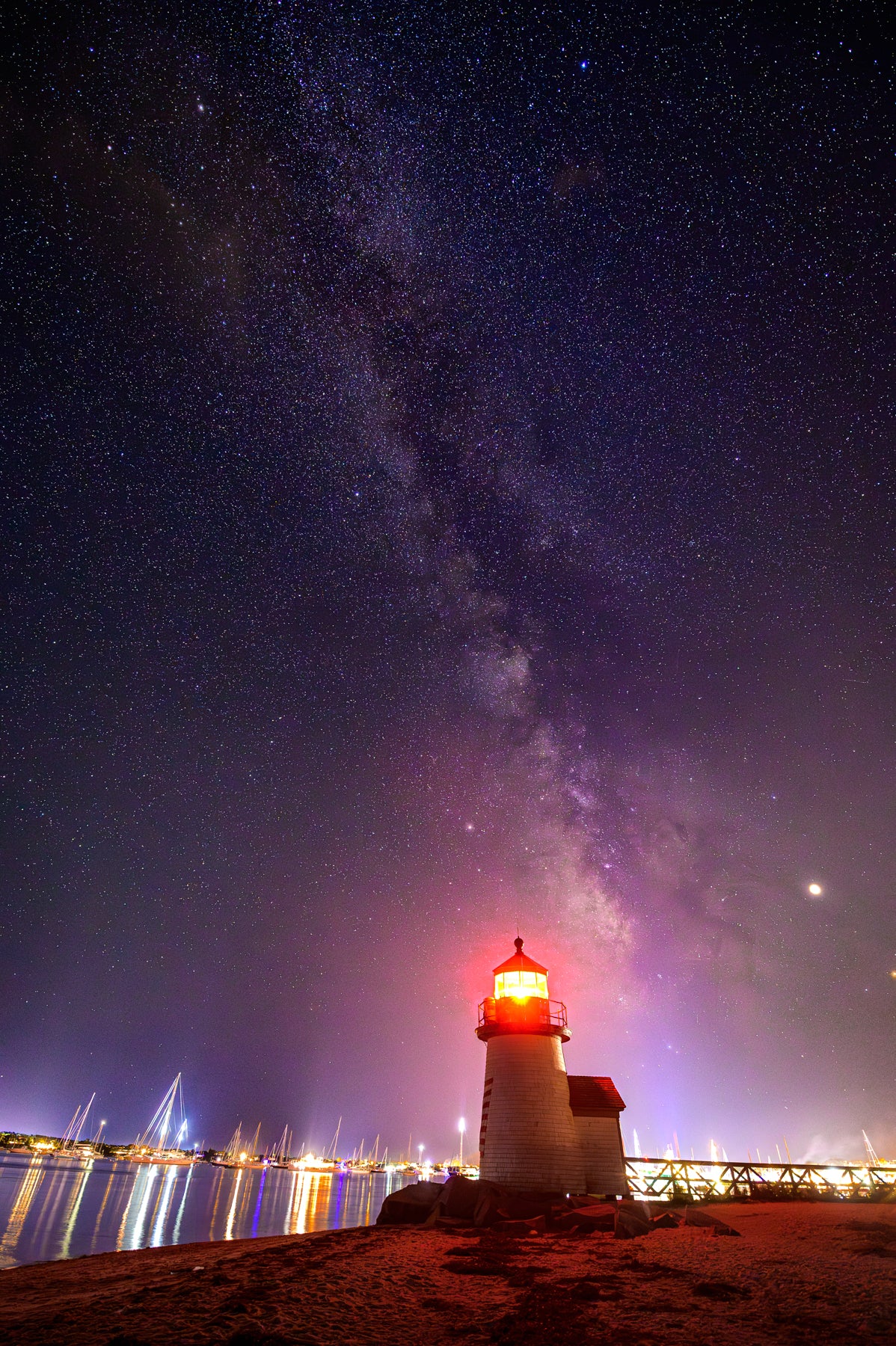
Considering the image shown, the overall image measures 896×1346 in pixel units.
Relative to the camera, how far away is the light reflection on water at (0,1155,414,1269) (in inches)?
1277

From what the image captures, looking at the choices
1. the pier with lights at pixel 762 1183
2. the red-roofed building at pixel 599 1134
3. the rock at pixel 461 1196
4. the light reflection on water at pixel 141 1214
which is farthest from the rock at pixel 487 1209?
A: the light reflection on water at pixel 141 1214

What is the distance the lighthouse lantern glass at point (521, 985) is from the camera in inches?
1149

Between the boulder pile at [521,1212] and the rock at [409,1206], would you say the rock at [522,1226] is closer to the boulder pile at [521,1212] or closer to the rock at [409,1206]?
the boulder pile at [521,1212]

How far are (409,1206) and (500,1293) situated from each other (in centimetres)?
1479

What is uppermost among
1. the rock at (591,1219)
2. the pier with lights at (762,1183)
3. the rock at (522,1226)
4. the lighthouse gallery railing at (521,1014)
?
the lighthouse gallery railing at (521,1014)

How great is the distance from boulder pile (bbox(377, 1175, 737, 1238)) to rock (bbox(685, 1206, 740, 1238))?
0.02m

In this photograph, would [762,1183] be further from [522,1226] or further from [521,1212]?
[522,1226]

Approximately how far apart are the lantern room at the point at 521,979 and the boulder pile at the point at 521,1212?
7.10 metres

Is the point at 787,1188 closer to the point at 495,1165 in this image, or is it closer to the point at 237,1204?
the point at 495,1165

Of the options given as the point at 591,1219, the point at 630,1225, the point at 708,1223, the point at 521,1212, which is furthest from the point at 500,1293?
the point at 521,1212

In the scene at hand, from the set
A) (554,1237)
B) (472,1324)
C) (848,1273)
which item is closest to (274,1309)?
(472,1324)

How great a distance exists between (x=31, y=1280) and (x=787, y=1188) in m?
30.9

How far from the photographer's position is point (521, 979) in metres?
29.8

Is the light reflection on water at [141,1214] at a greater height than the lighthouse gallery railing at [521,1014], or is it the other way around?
the lighthouse gallery railing at [521,1014]
